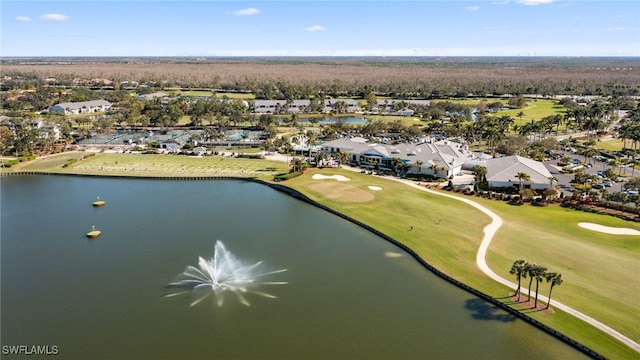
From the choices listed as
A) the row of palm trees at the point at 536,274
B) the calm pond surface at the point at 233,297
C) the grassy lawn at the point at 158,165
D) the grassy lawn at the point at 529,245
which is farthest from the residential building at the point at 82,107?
the row of palm trees at the point at 536,274

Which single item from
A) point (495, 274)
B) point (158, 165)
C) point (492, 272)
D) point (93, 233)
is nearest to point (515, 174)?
point (492, 272)

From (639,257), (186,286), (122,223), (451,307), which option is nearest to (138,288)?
(186,286)

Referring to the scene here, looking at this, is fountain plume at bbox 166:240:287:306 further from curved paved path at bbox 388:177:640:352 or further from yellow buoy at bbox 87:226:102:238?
curved paved path at bbox 388:177:640:352

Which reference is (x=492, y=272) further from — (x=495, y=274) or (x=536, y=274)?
(x=536, y=274)

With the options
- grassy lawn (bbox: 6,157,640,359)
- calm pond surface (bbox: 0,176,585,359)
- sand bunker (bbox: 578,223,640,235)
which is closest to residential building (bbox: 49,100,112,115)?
grassy lawn (bbox: 6,157,640,359)

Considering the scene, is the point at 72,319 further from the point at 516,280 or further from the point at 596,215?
the point at 596,215
